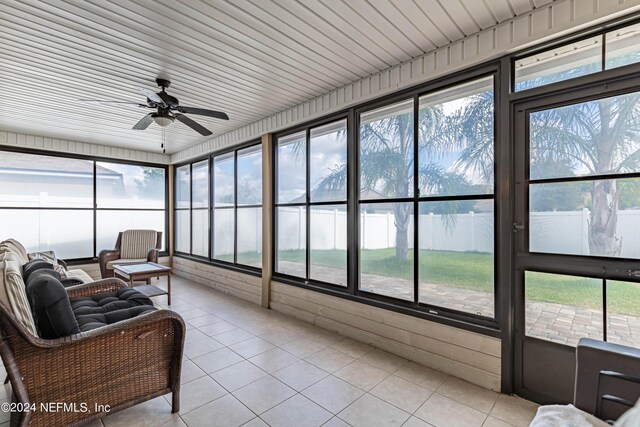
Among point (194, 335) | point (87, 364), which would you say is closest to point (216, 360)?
point (194, 335)

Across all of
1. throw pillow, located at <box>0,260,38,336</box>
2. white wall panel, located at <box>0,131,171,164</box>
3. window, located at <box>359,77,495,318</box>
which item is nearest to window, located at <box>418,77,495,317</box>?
window, located at <box>359,77,495,318</box>

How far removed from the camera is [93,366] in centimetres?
185

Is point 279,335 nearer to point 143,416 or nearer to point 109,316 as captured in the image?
point 143,416

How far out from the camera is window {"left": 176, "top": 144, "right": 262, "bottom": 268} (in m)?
5.10

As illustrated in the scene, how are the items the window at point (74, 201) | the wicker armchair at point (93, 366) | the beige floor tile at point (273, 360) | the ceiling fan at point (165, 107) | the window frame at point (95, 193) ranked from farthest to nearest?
the window frame at point (95, 193)
the window at point (74, 201)
the ceiling fan at point (165, 107)
the beige floor tile at point (273, 360)
the wicker armchair at point (93, 366)

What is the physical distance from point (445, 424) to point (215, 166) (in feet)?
18.2

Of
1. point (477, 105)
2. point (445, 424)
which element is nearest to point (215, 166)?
point (477, 105)

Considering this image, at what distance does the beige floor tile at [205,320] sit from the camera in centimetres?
385

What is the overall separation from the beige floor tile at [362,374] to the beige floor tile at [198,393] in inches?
39.4

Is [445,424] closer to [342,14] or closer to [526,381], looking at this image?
[526,381]

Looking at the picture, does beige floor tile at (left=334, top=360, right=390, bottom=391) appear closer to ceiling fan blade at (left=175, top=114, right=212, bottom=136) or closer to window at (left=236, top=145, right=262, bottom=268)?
window at (left=236, top=145, right=262, bottom=268)

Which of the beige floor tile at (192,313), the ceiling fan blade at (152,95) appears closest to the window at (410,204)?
the beige floor tile at (192,313)

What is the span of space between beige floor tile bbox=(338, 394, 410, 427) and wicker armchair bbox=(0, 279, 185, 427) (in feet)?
4.05

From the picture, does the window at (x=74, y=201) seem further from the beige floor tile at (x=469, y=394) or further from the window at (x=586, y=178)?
the window at (x=586, y=178)
